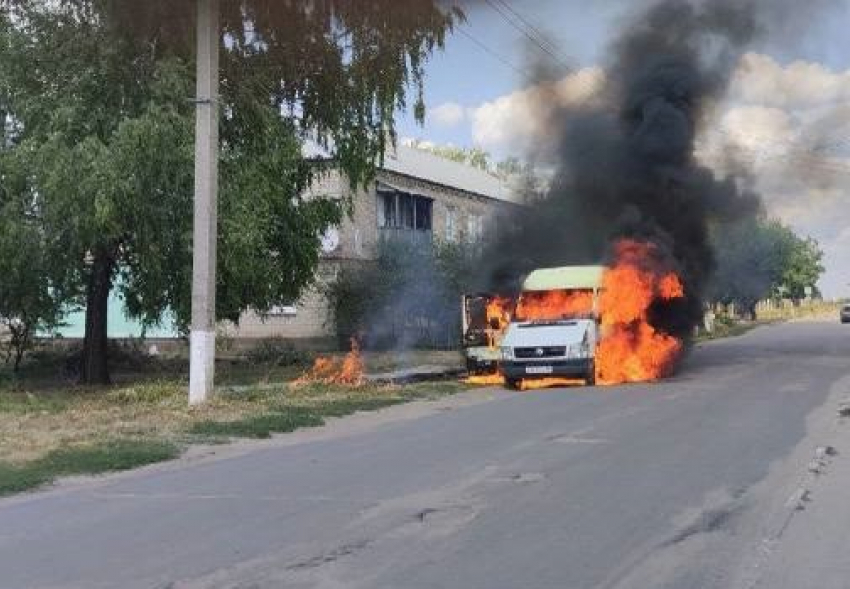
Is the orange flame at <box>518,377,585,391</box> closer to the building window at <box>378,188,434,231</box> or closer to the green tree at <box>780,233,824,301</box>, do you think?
the building window at <box>378,188,434,231</box>

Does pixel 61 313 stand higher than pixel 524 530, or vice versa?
pixel 61 313

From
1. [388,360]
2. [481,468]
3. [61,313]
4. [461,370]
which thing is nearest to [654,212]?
[461,370]

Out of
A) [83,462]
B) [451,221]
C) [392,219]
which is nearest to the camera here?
[83,462]

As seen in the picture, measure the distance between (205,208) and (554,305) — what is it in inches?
340

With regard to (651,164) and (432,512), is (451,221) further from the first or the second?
(432,512)

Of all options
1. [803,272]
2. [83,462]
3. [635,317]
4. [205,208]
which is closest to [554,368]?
[635,317]

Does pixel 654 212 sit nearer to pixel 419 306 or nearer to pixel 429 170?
pixel 419 306

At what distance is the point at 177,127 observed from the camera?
64.0 feet

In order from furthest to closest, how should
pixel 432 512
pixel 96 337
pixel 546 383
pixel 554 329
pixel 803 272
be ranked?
pixel 803 272 < pixel 96 337 < pixel 546 383 < pixel 554 329 < pixel 432 512

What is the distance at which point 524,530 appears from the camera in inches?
296

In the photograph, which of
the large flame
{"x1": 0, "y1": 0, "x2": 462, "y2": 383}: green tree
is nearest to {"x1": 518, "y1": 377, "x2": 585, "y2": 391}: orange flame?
the large flame

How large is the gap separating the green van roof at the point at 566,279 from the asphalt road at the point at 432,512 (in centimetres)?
832

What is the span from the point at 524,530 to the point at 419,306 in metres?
30.3

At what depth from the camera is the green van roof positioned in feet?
75.1
